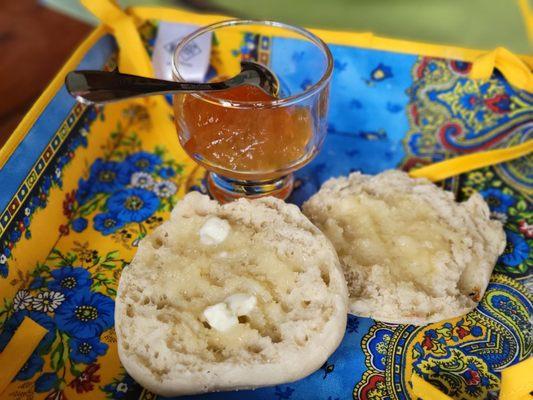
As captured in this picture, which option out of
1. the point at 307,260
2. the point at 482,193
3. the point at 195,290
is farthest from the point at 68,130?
the point at 482,193

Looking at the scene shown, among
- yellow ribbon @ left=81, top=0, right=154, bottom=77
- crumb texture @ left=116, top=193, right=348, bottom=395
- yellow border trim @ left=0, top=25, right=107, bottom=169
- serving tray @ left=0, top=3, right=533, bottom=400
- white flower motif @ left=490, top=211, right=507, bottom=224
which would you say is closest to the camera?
crumb texture @ left=116, top=193, right=348, bottom=395

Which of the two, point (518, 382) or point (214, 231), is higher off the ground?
point (214, 231)

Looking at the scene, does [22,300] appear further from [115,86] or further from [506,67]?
[506,67]

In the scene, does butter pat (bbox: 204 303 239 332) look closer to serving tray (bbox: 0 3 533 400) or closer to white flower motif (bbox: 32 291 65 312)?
serving tray (bbox: 0 3 533 400)

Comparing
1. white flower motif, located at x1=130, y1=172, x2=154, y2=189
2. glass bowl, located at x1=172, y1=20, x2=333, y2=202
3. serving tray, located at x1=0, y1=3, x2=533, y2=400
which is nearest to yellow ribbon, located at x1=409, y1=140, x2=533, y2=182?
serving tray, located at x1=0, y1=3, x2=533, y2=400

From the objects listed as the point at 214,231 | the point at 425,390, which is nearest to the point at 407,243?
the point at 425,390

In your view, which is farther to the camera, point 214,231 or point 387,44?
point 387,44

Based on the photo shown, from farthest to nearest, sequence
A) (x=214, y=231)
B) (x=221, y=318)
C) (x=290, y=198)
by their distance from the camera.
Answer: (x=290, y=198) → (x=214, y=231) → (x=221, y=318)
